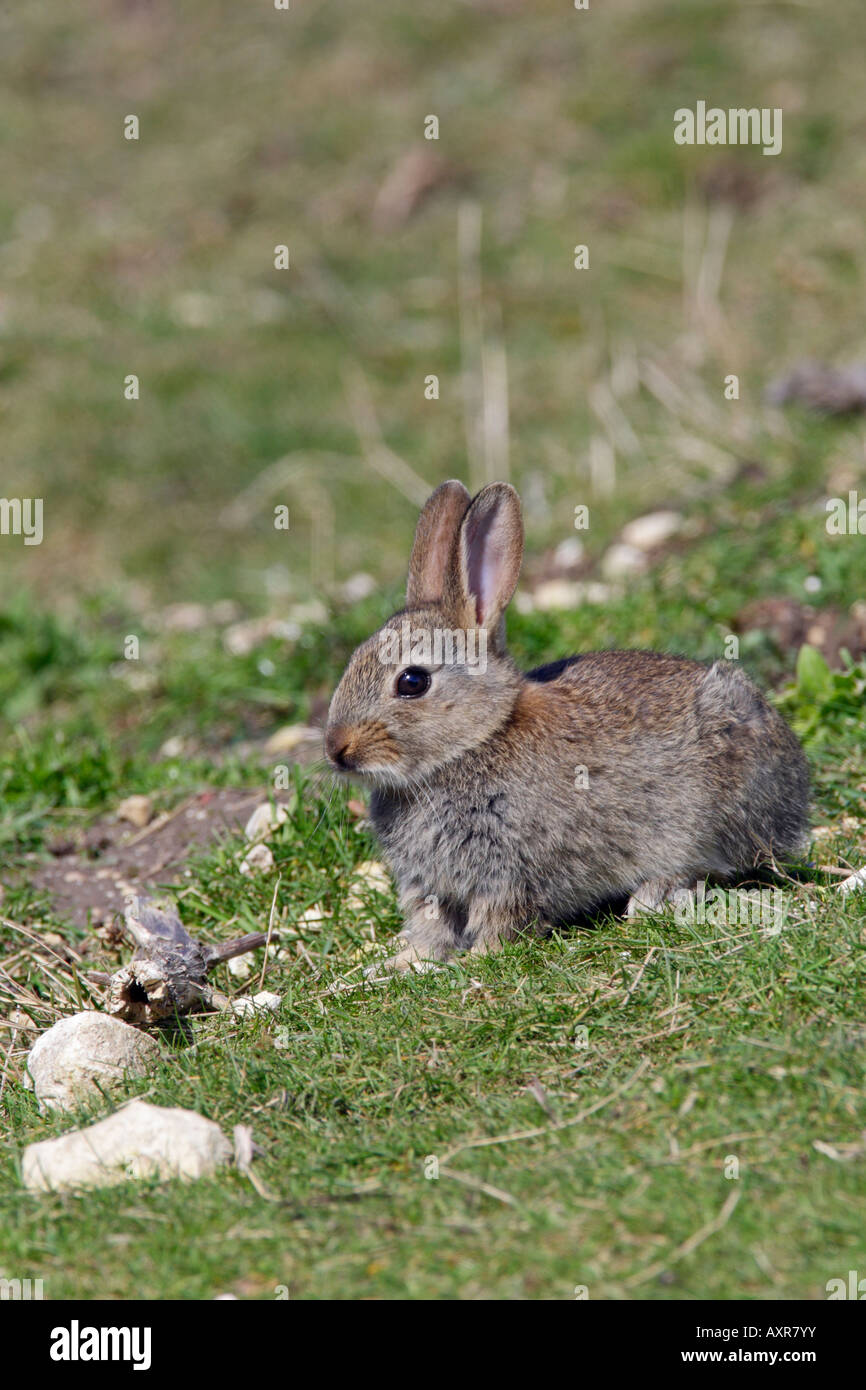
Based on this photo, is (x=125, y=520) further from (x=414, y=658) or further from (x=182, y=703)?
(x=414, y=658)

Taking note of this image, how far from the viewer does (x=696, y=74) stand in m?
12.9

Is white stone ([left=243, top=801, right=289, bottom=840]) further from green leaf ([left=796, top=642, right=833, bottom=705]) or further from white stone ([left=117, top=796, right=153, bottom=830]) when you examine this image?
green leaf ([left=796, top=642, right=833, bottom=705])

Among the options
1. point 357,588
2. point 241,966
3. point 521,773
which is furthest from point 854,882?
point 357,588

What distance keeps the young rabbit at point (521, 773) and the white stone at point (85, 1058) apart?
33.4 inches

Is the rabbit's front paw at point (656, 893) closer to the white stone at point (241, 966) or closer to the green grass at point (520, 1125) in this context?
the green grass at point (520, 1125)

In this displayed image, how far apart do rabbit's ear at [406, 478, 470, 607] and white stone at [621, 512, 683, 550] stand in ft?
9.37

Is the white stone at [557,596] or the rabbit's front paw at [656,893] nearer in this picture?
the rabbit's front paw at [656,893]

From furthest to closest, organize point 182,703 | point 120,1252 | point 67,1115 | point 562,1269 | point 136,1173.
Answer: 1. point 182,703
2. point 67,1115
3. point 136,1173
4. point 120,1252
5. point 562,1269

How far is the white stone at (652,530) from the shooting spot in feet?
25.6

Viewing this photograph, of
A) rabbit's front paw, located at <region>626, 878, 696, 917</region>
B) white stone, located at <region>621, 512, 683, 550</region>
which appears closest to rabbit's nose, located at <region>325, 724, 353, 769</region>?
rabbit's front paw, located at <region>626, 878, 696, 917</region>

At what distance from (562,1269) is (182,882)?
2.82m

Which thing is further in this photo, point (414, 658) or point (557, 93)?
point (557, 93)

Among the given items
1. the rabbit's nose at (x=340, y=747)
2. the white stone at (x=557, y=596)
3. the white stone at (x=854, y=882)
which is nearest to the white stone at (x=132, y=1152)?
the rabbit's nose at (x=340, y=747)
